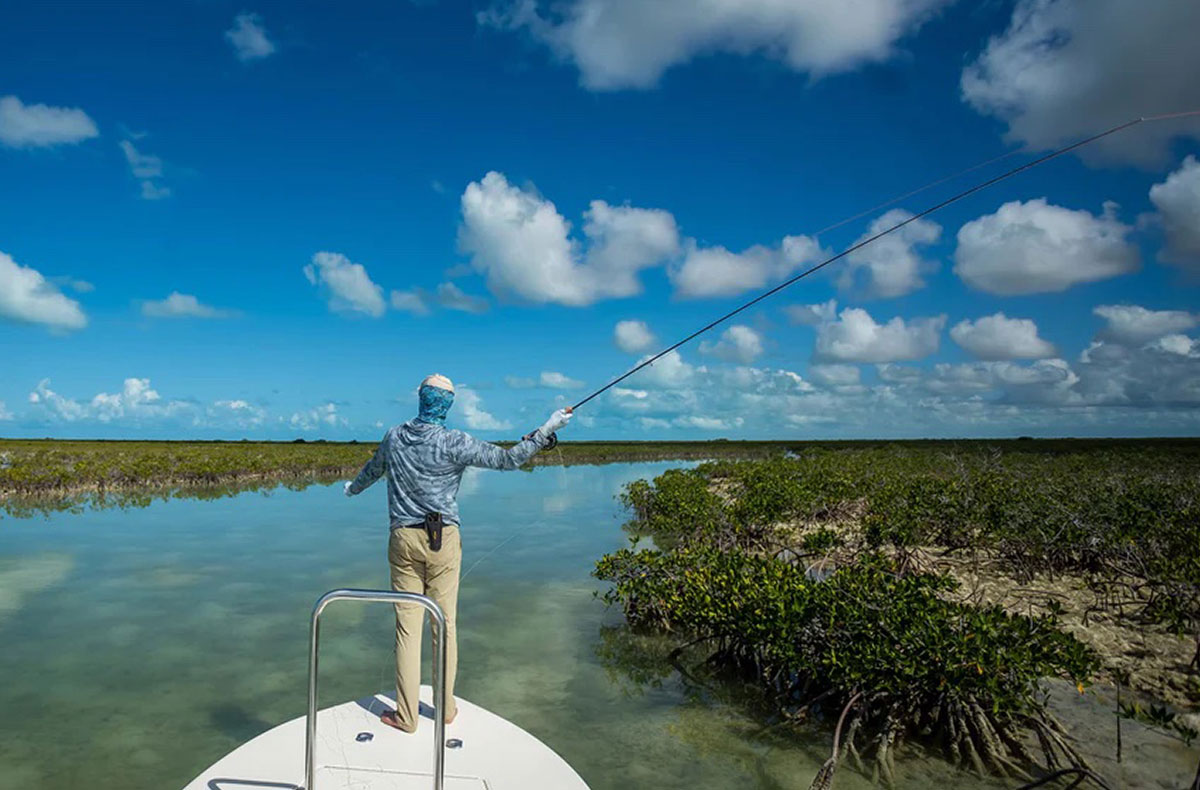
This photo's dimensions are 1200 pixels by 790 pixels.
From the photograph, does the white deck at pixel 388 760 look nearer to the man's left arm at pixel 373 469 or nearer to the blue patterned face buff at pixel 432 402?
the man's left arm at pixel 373 469

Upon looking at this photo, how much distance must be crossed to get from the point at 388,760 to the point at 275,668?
4.75 metres

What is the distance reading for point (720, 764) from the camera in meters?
5.74

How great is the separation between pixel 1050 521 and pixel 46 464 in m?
30.9

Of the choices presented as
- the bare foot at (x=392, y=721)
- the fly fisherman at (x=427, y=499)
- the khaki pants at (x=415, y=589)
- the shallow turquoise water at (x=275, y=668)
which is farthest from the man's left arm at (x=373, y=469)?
the shallow turquoise water at (x=275, y=668)

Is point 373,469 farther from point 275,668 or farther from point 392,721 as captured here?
point 275,668

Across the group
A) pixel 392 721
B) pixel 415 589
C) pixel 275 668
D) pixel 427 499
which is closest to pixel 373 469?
pixel 427 499

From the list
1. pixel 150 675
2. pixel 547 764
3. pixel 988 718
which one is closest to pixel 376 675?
pixel 150 675

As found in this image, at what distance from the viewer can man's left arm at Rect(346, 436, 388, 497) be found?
4.82 meters

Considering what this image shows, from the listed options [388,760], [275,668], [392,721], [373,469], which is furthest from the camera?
[275,668]

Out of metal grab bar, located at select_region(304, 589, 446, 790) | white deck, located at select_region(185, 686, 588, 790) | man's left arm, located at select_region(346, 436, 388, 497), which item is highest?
man's left arm, located at select_region(346, 436, 388, 497)

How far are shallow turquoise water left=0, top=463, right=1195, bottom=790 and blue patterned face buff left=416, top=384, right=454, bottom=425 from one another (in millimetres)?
Result: 3059

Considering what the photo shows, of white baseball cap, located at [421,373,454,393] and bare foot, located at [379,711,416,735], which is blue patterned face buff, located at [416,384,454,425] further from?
bare foot, located at [379,711,416,735]

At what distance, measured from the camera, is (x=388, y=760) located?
4.08 metres

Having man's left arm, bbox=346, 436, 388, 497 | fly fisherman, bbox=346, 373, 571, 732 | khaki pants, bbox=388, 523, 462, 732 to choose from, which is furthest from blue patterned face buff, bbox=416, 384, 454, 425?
khaki pants, bbox=388, 523, 462, 732
